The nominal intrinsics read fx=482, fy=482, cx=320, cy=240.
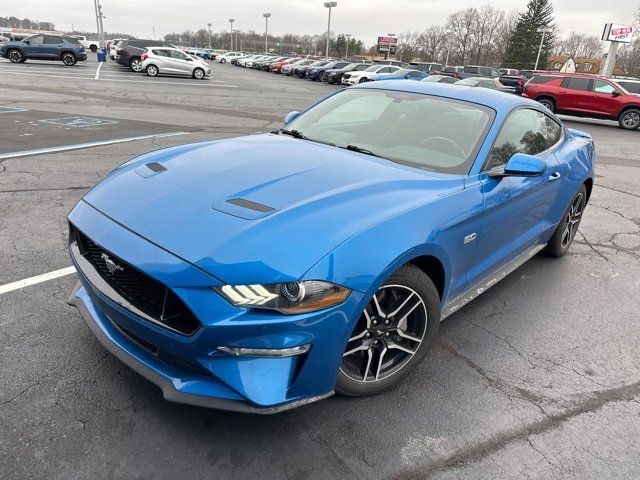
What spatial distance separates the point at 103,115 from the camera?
39.0ft

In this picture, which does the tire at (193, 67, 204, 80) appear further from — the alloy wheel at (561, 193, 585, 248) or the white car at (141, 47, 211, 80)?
the alloy wheel at (561, 193, 585, 248)

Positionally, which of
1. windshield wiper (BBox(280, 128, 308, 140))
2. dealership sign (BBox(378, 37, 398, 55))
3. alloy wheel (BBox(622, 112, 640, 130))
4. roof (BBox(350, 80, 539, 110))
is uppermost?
dealership sign (BBox(378, 37, 398, 55))

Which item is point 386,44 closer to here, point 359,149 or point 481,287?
point 359,149

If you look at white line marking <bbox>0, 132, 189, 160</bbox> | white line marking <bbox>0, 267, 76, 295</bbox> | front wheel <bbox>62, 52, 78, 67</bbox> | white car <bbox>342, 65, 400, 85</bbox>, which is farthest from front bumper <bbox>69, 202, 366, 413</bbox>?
front wheel <bbox>62, 52, 78, 67</bbox>

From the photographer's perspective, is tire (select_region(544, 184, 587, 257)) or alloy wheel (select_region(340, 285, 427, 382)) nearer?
alloy wheel (select_region(340, 285, 427, 382))

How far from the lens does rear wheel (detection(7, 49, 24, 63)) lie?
27906 mm

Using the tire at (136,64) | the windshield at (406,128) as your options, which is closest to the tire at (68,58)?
the tire at (136,64)

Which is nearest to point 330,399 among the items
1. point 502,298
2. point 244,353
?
point 244,353

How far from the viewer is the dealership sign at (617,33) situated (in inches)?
1133

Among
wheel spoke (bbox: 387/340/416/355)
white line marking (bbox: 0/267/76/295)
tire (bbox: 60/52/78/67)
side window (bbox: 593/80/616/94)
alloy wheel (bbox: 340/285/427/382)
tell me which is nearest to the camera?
alloy wheel (bbox: 340/285/427/382)

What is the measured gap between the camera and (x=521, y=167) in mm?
3002

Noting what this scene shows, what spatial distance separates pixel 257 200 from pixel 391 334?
997 mm

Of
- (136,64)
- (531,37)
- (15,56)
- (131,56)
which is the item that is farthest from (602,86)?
(531,37)

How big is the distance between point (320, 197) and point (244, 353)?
87 cm
